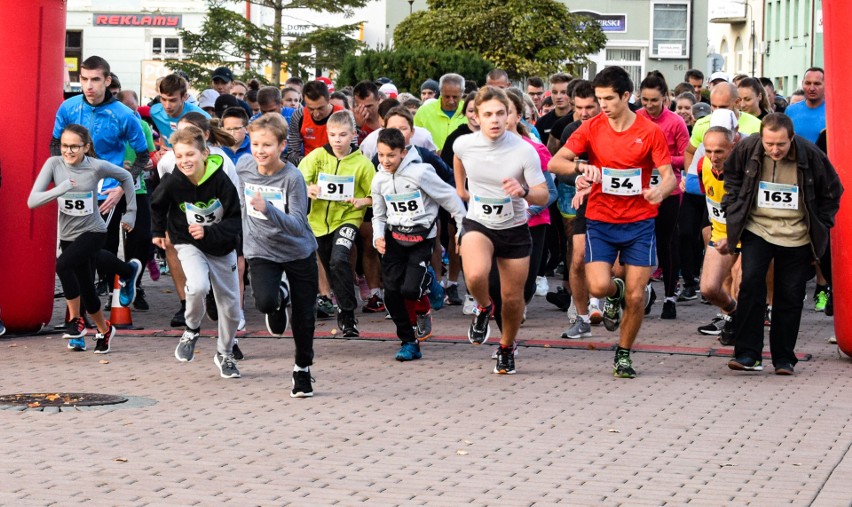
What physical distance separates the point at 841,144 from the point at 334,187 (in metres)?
3.76

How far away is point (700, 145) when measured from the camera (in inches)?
534

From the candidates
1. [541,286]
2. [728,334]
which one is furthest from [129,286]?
[541,286]

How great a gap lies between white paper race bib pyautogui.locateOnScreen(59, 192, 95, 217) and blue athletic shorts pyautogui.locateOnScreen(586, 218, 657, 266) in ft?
11.8

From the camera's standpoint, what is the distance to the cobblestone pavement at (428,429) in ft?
23.3

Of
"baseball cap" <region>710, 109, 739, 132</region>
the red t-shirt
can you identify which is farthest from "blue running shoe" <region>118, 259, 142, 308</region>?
"baseball cap" <region>710, 109, 739, 132</region>

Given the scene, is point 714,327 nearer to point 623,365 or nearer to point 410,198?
point 623,365

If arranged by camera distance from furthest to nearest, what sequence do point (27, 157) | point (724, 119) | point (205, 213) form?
point (724, 119)
point (27, 157)
point (205, 213)

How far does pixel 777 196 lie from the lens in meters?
10.7

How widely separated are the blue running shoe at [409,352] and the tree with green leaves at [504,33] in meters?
43.3

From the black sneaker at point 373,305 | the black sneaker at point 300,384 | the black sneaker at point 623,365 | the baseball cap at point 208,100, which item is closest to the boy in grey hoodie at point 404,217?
the black sneaker at point 623,365

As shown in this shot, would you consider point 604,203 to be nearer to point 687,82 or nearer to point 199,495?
point 199,495

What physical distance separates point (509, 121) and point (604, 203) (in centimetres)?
132

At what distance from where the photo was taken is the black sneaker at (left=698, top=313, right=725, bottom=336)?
42.9 feet

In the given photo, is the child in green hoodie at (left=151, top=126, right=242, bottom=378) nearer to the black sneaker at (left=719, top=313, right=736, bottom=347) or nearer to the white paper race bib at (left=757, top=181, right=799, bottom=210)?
the white paper race bib at (left=757, top=181, right=799, bottom=210)
